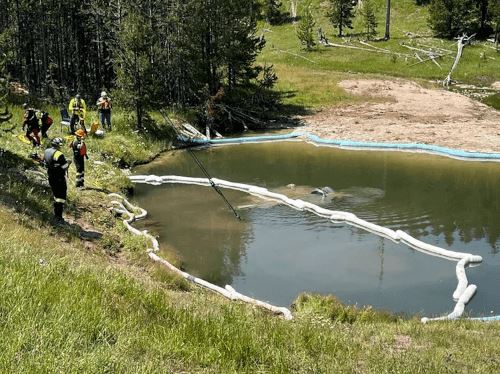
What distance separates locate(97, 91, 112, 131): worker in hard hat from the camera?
96.9 feet

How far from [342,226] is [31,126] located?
42.6 feet

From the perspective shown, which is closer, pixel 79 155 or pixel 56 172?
pixel 56 172

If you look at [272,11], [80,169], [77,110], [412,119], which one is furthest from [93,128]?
[272,11]

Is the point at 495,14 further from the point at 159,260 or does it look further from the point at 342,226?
the point at 159,260

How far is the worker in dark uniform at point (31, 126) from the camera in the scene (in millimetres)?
22484

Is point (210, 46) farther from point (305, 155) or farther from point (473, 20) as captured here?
point (473, 20)

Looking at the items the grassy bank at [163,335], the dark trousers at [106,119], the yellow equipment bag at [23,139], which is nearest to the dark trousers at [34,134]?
the yellow equipment bag at [23,139]

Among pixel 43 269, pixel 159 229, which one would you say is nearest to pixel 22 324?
pixel 43 269

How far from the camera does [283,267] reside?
54.7ft

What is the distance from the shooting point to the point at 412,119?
125 feet

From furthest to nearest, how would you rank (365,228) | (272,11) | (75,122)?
(272,11)
(75,122)
(365,228)

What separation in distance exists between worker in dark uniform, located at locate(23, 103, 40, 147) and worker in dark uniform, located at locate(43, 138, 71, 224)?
770 cm

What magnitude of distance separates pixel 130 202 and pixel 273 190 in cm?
613

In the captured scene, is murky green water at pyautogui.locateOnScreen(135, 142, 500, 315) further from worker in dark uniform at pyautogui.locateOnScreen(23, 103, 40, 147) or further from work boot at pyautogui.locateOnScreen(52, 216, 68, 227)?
worker in dark uniform at pyautogui.locateOnScreen(23, 103, 40, 147)
